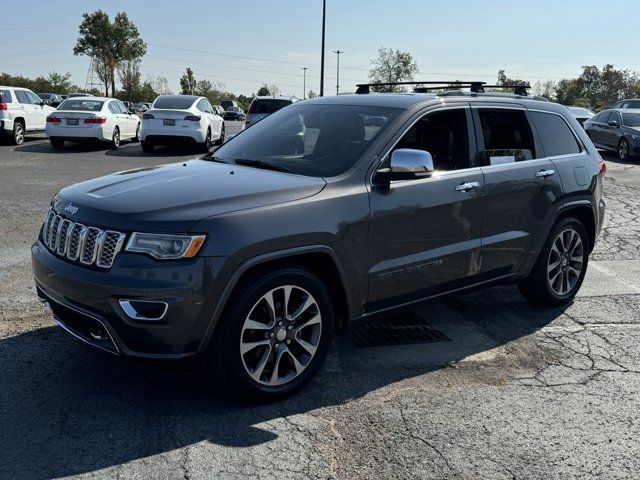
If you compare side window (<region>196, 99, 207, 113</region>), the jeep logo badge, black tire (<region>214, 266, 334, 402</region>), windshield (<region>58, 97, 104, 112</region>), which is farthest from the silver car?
black tire (<region>214, 266, 334, 402</region>)

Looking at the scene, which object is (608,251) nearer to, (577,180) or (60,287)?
(577,180)

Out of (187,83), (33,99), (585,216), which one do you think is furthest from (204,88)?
(585,216)

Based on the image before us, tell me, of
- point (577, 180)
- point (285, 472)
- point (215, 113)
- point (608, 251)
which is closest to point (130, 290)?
point (285, 472)

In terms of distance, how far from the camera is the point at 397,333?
4.96 meters

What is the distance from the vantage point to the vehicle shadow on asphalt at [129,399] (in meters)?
3.20

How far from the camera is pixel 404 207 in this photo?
13.5ft

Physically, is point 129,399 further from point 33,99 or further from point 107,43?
point 107,43

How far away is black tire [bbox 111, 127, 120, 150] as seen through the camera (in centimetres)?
1871

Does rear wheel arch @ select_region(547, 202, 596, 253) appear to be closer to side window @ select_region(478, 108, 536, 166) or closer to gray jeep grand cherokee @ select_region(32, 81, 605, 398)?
gray jeep grand cherokee @ select_region(32, 81, 605, 398)

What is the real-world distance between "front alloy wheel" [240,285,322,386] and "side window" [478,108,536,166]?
1903mm

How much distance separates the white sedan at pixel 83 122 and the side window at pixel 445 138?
14.9 meters

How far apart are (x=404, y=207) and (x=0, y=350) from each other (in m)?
2.84

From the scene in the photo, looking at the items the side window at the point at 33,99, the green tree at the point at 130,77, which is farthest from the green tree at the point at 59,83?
the side window at the point at 33,99

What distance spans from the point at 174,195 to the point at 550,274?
3.39 m
